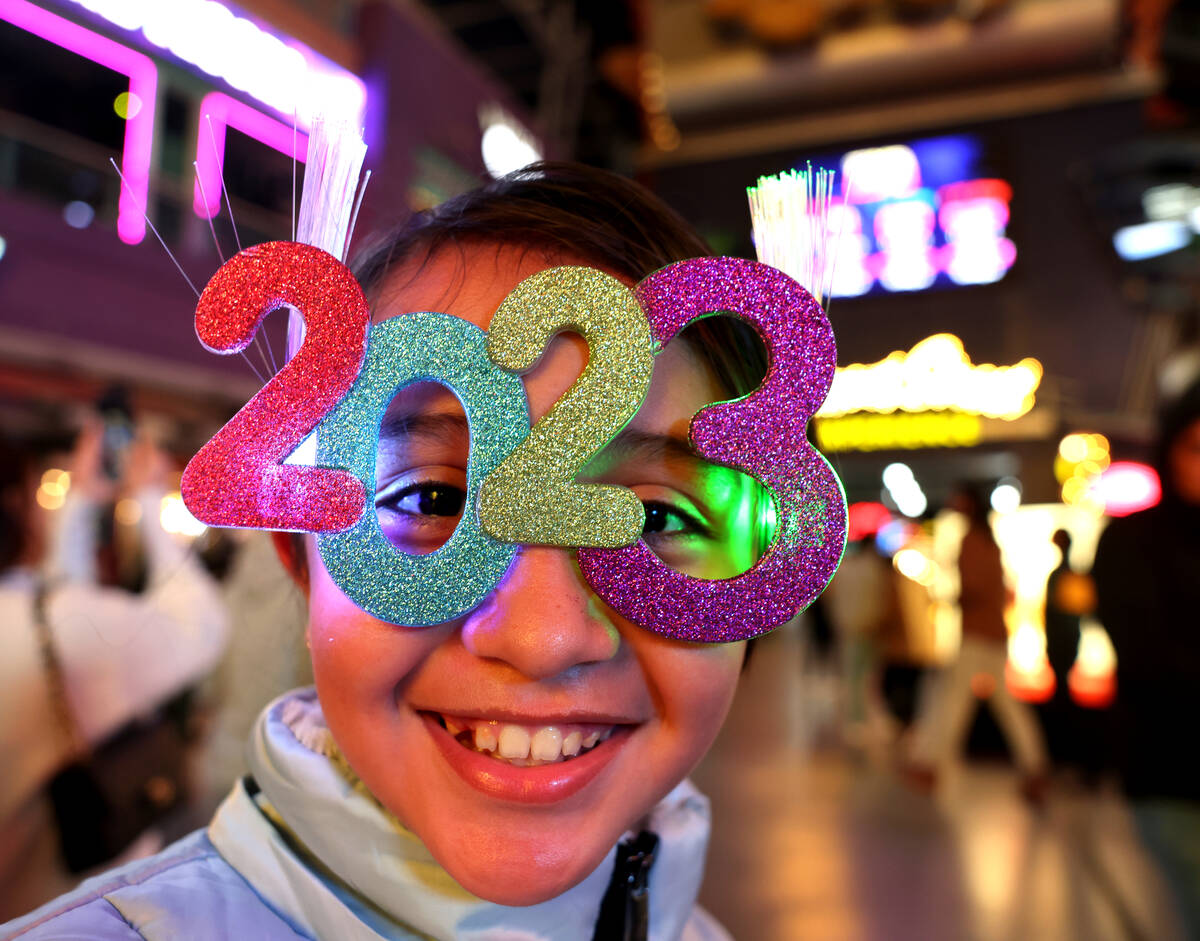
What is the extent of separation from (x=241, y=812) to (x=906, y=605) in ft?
15.1

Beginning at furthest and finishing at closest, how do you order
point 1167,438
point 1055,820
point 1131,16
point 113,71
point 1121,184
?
point 1131,16, point 1121,184, point 1055,820, point 113,71, point 1167,438

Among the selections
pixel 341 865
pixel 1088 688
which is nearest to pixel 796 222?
pixel 341 865

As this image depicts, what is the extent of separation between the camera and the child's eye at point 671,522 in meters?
0.81

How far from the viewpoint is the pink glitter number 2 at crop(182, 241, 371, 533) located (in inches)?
26.8

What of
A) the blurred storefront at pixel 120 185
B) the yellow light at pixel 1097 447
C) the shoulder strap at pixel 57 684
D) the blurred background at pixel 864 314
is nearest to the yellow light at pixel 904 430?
the blurred background at pixel 864 314

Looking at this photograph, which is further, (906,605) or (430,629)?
(906,605)

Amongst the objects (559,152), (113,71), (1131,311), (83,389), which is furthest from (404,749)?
(559,152)

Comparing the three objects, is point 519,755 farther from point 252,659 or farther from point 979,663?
point 979,663

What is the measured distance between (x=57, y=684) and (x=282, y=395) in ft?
4.67

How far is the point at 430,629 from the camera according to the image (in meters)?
0.71

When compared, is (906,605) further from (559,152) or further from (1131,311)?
(559,152)

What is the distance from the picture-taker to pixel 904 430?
603cm

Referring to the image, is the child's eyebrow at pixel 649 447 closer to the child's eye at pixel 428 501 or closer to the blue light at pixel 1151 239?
the child's eye at pixel 428 501

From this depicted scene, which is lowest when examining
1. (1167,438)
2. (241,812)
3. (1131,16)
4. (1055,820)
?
(1055,820)
